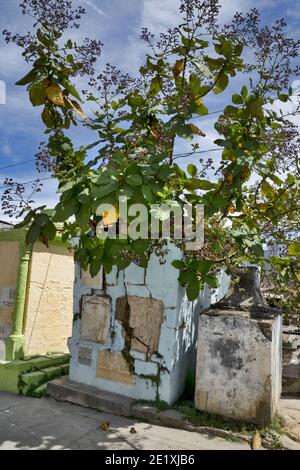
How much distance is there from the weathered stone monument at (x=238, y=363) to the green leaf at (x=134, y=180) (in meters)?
2.16

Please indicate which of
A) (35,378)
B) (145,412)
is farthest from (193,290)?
(35,378)

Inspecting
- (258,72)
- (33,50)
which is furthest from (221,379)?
(33,50)

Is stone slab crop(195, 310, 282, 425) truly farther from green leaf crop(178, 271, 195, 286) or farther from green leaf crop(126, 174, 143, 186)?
green leaf crop(126, 174, 143, 186)

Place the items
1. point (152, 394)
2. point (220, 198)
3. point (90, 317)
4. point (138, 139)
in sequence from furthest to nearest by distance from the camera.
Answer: point (90, 317) → point (152, 394) → point (138, 139) → point (220, 198)

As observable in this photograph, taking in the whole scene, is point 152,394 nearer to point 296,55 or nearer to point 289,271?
point 289,271

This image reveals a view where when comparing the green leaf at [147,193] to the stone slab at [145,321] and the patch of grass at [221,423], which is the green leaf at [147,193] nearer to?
the stone slab at [145,321]

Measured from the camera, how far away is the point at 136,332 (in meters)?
4.55

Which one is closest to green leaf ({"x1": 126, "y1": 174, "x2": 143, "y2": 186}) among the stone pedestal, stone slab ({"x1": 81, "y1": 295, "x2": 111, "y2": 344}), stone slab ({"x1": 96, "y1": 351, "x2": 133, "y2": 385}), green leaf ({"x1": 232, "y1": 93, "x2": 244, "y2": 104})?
A: green leaf ({"x1": 232, "y1": 93, "x2": 244, "y2": 104})

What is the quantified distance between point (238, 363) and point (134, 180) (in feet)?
8.08

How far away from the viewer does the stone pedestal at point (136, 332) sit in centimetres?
436

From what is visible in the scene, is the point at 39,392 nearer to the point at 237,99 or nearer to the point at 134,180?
the point at 134,180

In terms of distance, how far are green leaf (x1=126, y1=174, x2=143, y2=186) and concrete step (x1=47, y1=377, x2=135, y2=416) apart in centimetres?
288

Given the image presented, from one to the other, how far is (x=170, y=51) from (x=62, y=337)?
4644mm

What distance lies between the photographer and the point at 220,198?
2963mm
